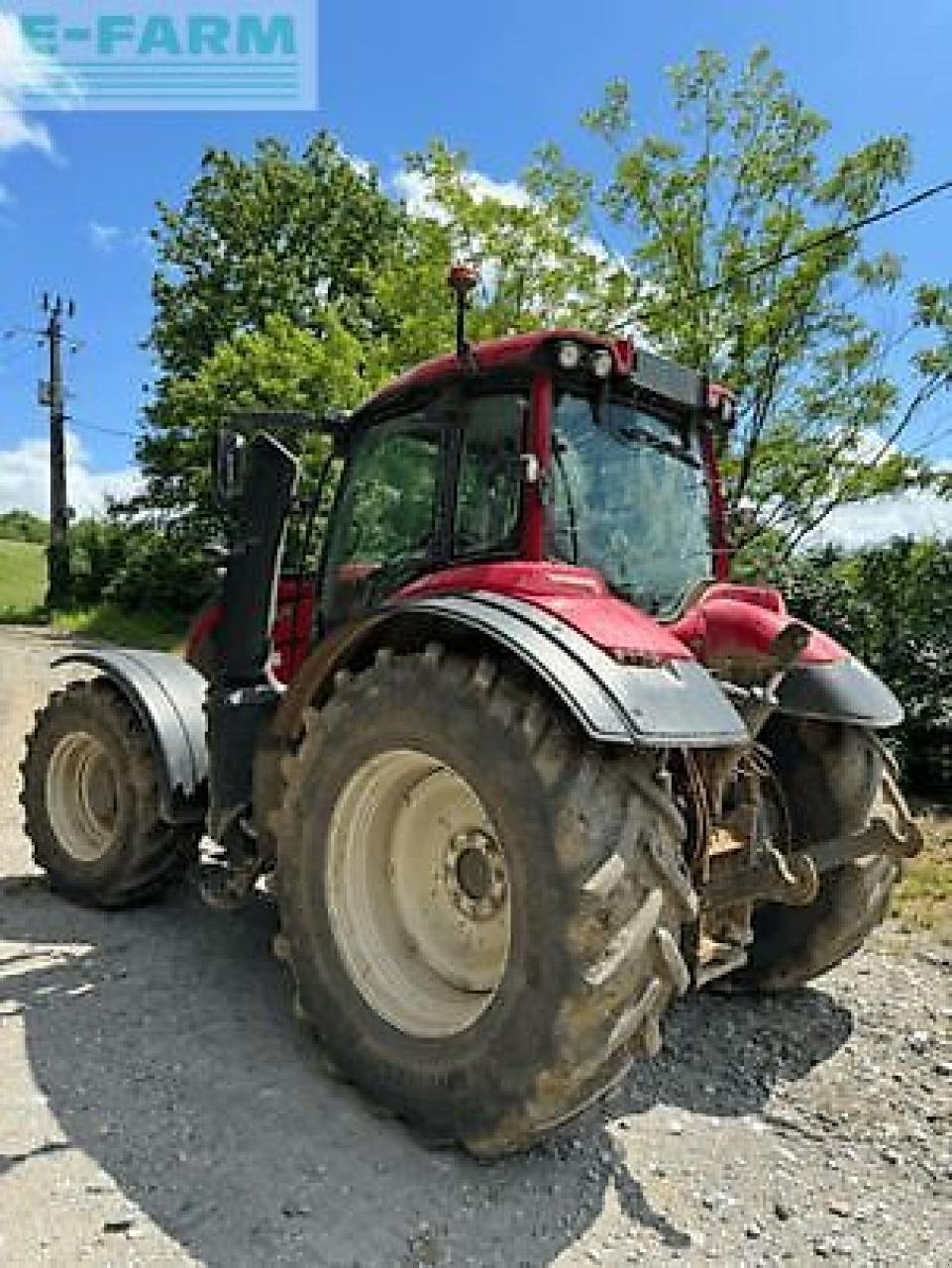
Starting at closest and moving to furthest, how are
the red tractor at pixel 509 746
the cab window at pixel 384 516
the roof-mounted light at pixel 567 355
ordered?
the red tractor at pixel 509 746 < the roof-mounted light at pixel 567 355 < the cab window at pixel 384 516

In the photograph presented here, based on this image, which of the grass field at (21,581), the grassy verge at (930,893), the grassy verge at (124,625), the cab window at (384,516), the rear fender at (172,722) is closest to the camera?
the cab window at (384,516)

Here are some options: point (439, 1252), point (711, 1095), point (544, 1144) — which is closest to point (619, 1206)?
point (544, 1144)

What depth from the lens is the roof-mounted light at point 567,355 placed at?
3.50m

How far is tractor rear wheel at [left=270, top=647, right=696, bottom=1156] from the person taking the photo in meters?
2.78

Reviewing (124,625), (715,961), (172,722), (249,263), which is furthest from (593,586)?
(249,263)

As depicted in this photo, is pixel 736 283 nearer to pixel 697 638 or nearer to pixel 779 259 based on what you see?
pixel 779 259

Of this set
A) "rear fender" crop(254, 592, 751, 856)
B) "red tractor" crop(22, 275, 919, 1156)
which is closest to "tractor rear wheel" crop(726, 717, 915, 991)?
"red tractor" crop(22, 275, 919, 1156)

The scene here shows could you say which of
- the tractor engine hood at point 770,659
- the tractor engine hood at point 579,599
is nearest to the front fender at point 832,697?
the tractor engine hood at point 770,659

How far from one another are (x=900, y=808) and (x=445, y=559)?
1.97 metres

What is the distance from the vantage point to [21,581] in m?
36.8

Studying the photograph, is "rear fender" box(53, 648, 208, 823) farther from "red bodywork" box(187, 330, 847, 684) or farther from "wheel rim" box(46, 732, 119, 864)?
"red bodywork" box(187, 330, 847, 684)

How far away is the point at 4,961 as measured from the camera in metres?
4.41

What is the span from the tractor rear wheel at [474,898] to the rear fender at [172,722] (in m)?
1.16

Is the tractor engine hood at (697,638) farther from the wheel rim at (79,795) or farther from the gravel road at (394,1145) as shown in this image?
the wheel rim at (79,795)
